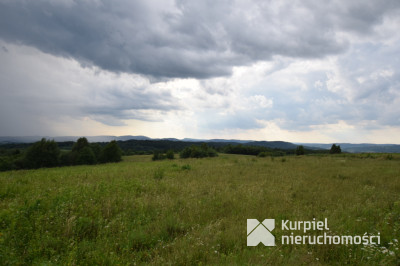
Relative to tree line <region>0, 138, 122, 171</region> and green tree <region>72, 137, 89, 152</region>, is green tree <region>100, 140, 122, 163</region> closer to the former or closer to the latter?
tree line <region>0, 138, 122, 171</region>

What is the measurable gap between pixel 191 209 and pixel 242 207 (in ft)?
5.14

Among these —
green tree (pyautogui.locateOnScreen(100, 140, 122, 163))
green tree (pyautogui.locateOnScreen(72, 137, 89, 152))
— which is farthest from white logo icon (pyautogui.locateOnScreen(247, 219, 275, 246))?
green tree (pyautogui.locateOnScreen(72, 137, 89, 152))

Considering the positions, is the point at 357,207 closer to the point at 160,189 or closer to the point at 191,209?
the point at 191,209

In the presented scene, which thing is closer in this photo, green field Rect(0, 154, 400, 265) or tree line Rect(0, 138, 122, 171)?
green field Rect(0, 154, 400, 265)

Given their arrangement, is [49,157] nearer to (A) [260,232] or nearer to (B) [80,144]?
(B) [80,144]

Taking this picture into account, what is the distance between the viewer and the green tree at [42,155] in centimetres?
3875

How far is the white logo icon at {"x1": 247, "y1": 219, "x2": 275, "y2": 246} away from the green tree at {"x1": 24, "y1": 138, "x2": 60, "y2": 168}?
1954 inches

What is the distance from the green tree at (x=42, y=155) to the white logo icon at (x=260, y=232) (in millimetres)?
49632

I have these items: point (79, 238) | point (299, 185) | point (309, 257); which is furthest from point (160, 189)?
point (299, 185)

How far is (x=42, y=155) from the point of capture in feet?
131

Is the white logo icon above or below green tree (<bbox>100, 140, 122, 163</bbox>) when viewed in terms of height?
above

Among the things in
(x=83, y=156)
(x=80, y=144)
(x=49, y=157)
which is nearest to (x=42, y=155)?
(x=49, y=157)

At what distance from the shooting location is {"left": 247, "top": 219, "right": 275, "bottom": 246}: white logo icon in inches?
153

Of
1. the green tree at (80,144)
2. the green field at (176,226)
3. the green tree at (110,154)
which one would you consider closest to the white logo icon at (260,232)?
the green field at (176,226)
